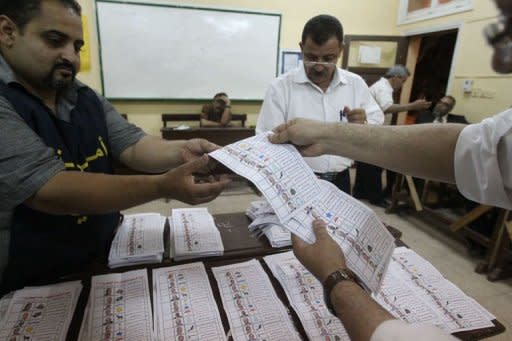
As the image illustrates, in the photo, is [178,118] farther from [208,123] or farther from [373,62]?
[373,62]

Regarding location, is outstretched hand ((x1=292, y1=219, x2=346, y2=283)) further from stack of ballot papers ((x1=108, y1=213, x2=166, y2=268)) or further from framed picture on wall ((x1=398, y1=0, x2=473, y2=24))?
framed picture on wall ((x1=398, y1=0, x2=473, y2=24))

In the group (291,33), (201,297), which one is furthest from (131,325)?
(291,33)

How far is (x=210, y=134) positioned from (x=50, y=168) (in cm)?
285

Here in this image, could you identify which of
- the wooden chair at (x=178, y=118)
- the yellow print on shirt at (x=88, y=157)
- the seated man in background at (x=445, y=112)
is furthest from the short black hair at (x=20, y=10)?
the seated man in background at (x=445, y=112)

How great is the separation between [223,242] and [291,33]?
411cm

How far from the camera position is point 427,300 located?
0.87 metres

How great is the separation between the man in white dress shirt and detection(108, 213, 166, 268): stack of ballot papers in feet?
1.69

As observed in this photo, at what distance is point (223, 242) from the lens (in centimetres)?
112

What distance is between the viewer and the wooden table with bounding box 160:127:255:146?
11.4 feet

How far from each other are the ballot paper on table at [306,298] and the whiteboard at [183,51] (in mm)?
3692

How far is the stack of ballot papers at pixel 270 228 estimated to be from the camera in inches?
44.1

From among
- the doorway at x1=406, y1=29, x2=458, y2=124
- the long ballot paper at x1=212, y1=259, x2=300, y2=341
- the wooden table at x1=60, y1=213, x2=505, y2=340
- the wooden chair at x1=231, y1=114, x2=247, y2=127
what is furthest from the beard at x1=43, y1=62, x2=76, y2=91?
the doorway at x1=406, y1=29, x2=458, y2=124

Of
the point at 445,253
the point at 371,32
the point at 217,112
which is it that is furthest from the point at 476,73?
the point at 217,112

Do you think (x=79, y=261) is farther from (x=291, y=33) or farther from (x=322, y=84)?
(x=291, y=33)
